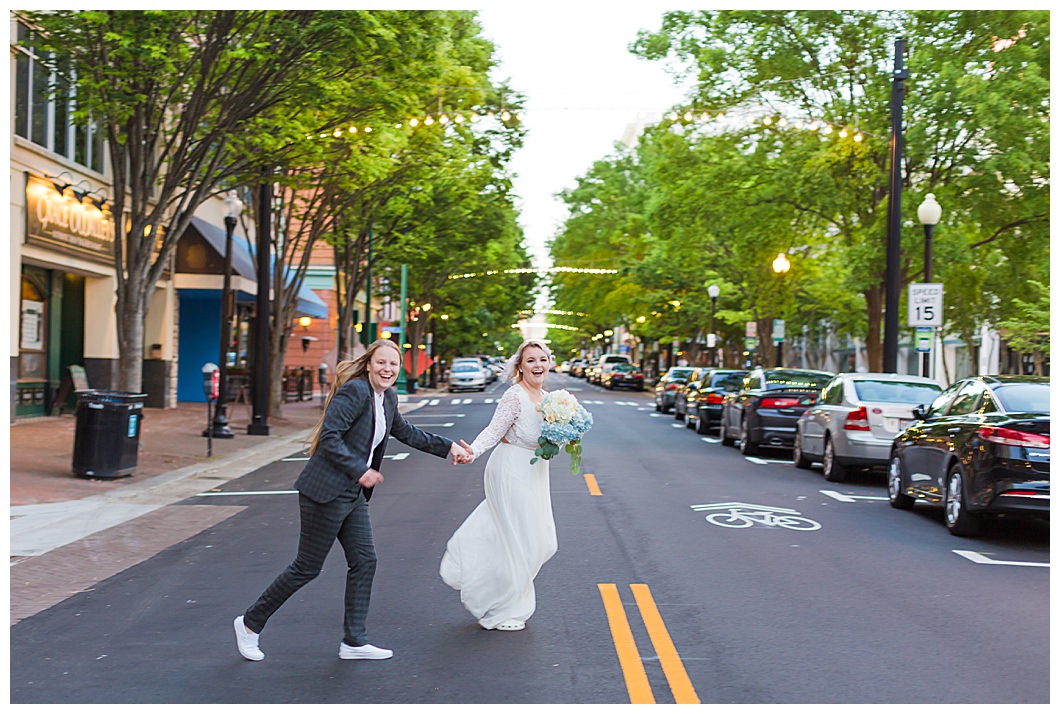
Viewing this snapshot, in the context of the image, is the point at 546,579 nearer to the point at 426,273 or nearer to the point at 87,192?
the point at 87,192

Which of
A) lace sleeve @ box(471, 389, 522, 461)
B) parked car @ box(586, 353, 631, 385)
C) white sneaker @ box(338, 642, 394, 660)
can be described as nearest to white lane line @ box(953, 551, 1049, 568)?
lace sleeve @ box(471, 389, 522, 461)

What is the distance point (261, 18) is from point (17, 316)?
9447 mm

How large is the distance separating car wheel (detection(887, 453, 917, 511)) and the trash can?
9.27 metres

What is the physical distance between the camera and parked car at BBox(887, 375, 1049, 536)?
10.5m

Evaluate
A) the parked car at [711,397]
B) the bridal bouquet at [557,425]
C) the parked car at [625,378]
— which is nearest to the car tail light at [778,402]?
the parked car at [711,397]

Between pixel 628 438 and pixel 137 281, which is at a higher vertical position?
pixel 137 281

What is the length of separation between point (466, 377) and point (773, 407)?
124 ft

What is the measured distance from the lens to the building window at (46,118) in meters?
22.5

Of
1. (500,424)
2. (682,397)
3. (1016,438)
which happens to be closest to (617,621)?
(500,424)

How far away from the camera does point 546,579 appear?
8.90 metres

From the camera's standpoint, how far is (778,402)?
21.0m

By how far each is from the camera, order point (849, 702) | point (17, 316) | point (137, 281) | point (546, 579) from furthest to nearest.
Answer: point (17, 316), point (137, 281), point (546, 579), point (849, 702)

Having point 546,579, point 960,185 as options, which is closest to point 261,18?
point 546,579

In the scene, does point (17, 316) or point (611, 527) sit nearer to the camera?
point (611, 527)
